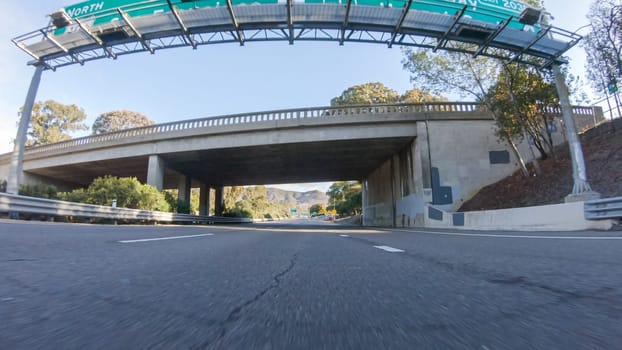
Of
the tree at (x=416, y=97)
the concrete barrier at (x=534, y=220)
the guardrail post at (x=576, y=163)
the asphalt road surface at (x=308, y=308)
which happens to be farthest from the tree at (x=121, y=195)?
the tree at (x=416, y=97)

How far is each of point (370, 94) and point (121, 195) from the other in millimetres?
28790

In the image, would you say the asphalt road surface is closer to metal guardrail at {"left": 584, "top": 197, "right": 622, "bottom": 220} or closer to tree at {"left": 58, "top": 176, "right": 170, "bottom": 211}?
metal guardrail at {"left": 584, "top": 197, "right": 622, "bottom": 220}

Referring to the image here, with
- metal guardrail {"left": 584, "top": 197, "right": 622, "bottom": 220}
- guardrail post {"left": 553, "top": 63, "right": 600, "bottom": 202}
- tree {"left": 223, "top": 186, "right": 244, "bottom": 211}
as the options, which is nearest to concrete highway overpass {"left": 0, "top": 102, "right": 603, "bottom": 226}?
guardrail post {"left": 553, "top": 63, "right": 600, "bottom": 202}

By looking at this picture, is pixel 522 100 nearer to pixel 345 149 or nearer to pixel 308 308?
pixel 345 149

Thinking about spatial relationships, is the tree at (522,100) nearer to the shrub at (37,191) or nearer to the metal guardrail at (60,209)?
the metal guardrail at (60,209)

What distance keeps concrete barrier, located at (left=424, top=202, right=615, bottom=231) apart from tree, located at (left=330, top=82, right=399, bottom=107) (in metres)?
24.1

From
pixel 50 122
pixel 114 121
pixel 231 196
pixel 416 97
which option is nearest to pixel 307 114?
pixel 416 97

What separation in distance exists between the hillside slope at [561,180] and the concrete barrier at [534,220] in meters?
3.78

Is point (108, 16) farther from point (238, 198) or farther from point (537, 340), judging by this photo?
point (238, 198)

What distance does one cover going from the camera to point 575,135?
488 inches

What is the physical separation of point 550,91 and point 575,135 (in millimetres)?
5998

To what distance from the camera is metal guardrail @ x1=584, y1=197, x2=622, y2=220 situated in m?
7.88

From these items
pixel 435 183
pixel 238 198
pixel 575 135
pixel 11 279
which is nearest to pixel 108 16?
pixel 11 279

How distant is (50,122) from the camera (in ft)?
146
